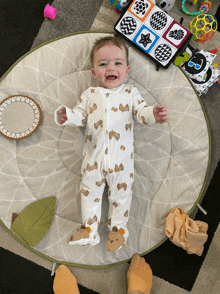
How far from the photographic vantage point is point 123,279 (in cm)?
132

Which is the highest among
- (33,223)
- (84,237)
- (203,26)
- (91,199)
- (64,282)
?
(203,26)

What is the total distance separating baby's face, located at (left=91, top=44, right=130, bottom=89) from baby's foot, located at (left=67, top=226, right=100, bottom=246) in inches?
29.6

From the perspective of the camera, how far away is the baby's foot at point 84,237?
1046 mm

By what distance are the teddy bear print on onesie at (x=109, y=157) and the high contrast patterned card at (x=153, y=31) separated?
1.09 ft

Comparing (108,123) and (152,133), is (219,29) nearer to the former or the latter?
(152,133)

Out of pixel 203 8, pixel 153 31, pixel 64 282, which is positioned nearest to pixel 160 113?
pixel 153 31

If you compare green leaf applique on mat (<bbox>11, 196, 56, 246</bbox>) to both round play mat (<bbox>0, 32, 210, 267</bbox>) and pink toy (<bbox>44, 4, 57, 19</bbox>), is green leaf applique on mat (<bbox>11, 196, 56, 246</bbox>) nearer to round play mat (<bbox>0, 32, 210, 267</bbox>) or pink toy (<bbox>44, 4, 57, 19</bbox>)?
round play mat (<bbox>0, 32, 210, 267</bbox>)

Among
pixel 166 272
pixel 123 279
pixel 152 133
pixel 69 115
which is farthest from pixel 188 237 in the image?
pixel 69 115

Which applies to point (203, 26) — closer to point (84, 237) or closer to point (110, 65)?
point (110, 65)

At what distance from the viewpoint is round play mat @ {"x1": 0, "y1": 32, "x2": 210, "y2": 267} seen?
1.26 meters

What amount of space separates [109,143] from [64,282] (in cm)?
87

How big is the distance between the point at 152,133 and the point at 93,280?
0.96 m

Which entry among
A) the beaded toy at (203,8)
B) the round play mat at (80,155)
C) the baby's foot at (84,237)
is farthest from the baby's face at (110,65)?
the baby's foot at (84,237)

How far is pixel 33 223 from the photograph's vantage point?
1.23 metres
